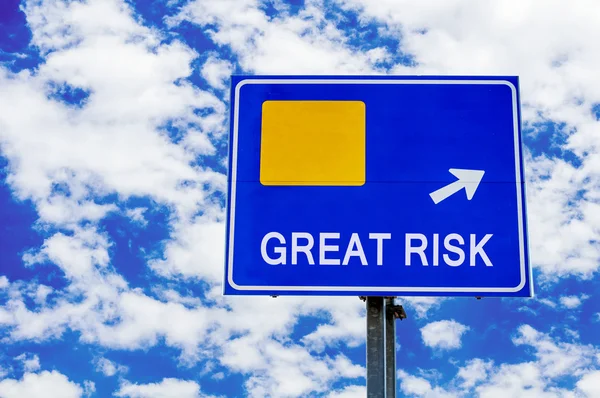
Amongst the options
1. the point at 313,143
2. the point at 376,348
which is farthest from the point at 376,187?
the point at 376,348

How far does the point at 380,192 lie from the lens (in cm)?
576

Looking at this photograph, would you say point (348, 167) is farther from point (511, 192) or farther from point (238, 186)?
point (511, 192)

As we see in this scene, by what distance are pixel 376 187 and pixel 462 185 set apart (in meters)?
0.61

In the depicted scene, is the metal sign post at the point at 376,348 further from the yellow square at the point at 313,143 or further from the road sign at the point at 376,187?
the yellow square at the point at 313,143

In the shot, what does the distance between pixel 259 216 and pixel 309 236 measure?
39 centimetres

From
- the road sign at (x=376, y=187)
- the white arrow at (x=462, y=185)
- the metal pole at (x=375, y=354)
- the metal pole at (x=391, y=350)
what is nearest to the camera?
the metal pole at (x=375, y=354)

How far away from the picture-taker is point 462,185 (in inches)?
227

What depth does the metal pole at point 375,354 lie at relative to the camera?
208 inches

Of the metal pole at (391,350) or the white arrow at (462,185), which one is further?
the metal pole at (391,350)

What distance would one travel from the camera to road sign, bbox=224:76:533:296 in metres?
5.62

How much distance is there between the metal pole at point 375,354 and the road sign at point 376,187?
0.16 m

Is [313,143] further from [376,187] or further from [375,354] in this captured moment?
[375,354]

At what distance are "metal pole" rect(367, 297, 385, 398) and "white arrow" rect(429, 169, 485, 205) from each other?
3.00ft

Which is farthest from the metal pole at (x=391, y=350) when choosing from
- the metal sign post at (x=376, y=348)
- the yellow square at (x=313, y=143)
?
the yellow square at (x=313, y=143)
